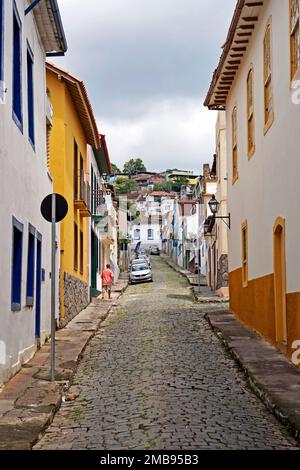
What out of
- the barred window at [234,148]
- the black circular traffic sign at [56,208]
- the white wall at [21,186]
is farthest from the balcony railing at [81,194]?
the black circular traffic sign at [56,208]

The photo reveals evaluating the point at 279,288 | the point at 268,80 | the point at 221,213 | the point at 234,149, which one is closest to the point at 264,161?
the point at 268,80

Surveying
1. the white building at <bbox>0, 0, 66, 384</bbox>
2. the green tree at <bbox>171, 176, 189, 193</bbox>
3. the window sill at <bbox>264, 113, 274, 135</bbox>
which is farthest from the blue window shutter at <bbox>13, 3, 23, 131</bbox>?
the green tree at <bbox>171, 176, 189, 193</bbox>

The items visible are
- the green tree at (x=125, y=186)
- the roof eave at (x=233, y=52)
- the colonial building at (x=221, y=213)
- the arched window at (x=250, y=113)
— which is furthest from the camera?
the green tree at (x=125, y=186)

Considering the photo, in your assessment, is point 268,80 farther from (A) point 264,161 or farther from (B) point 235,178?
(B) point 235,178

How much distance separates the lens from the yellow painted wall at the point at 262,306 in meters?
11.5

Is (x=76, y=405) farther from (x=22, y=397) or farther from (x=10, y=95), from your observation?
(x=10, y=95)

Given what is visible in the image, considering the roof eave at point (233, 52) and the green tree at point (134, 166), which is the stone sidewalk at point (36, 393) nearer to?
the roof eave at point (233, 52)

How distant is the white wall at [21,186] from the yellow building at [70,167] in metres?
3.36

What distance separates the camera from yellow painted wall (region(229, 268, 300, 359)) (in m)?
11.5

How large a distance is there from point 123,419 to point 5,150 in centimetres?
411

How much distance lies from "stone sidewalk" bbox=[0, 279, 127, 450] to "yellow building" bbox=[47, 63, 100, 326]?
361cm

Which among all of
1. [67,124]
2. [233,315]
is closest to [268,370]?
[233,315]

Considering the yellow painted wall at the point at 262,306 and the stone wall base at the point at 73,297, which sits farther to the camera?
the stone wall base at the point at 73,297

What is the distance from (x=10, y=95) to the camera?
34.6ft
